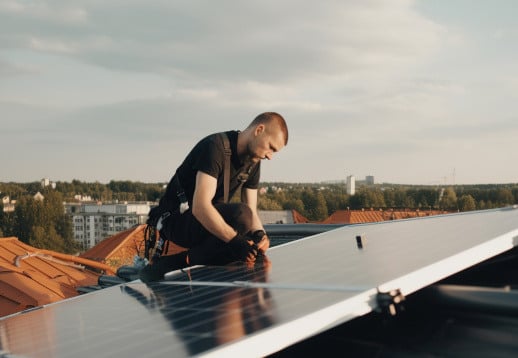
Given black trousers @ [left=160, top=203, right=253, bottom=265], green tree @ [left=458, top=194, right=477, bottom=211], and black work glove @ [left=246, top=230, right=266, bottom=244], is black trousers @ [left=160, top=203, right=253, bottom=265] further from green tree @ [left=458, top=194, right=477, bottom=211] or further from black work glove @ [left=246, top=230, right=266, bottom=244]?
green tree @ [left=458, top=194, right=477, bottom=211]

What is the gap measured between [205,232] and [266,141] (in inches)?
35.4

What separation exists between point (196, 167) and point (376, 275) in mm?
1888

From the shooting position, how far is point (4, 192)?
440ft

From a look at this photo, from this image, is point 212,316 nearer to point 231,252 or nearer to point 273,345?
point 273,345

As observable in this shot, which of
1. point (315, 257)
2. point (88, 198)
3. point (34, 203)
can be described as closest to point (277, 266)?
point (315, 257)

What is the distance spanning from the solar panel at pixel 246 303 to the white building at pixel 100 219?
466ft

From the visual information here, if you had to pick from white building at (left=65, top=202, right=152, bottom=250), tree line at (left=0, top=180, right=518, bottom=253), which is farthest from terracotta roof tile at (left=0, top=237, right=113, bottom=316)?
white building at (left=65, top=202, right=152, bottom=250)

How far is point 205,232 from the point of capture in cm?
511

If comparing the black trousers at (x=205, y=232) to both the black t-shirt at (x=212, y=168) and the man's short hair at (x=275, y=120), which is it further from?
the man's short hair at (x=275, y=120)

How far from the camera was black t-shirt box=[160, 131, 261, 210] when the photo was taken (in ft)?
15.8

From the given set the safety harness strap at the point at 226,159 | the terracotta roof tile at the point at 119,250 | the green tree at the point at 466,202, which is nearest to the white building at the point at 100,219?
the green tree at the point at 466,202

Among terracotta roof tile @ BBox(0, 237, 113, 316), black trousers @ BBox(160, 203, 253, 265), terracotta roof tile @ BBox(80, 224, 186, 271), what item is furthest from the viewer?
terracotta roof tile @ BBox(80, 224, 186, 271)

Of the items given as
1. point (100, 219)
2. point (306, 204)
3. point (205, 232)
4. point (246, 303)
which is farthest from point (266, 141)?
point (100, 219)

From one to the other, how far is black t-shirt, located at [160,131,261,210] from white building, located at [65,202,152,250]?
141043mm
